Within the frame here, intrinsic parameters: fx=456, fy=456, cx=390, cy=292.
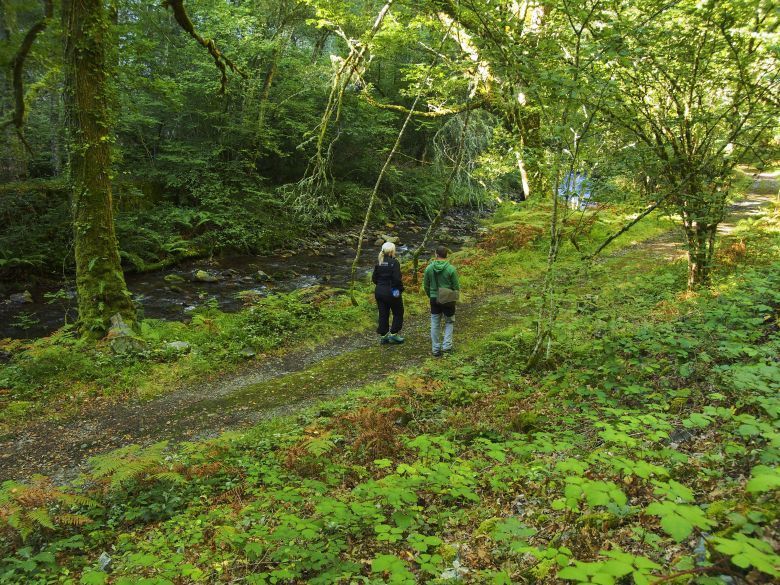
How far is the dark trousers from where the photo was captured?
9.48 meters

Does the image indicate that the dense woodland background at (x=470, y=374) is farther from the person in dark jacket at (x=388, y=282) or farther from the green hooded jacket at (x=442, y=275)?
the green hooded jacket at (x=442, y=275)

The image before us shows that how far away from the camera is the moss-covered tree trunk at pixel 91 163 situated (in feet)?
28.0

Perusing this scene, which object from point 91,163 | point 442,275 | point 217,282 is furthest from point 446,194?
point 217,282

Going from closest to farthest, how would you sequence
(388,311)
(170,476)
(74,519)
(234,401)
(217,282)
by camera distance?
(74,519), (170,476), (234,401), (388,311), (217,282)

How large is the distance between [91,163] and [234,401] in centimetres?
558

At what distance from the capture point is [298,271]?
697 inches

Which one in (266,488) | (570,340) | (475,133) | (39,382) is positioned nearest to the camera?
(266,488)

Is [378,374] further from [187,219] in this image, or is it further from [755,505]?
[187,219]

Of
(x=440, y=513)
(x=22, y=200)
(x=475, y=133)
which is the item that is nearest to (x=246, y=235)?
(x=22, y=200)

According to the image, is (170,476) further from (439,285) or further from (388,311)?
(388,311)

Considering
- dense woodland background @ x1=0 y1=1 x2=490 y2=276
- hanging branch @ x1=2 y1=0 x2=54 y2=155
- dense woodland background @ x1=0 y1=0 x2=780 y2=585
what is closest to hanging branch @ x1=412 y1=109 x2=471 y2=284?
dense woodland background @ x1=0 y1=0 x2=780 y2=585

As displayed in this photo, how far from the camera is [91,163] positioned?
29.3ft

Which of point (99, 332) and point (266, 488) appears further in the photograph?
point (99, 332)

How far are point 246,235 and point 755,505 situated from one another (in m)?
19.1
